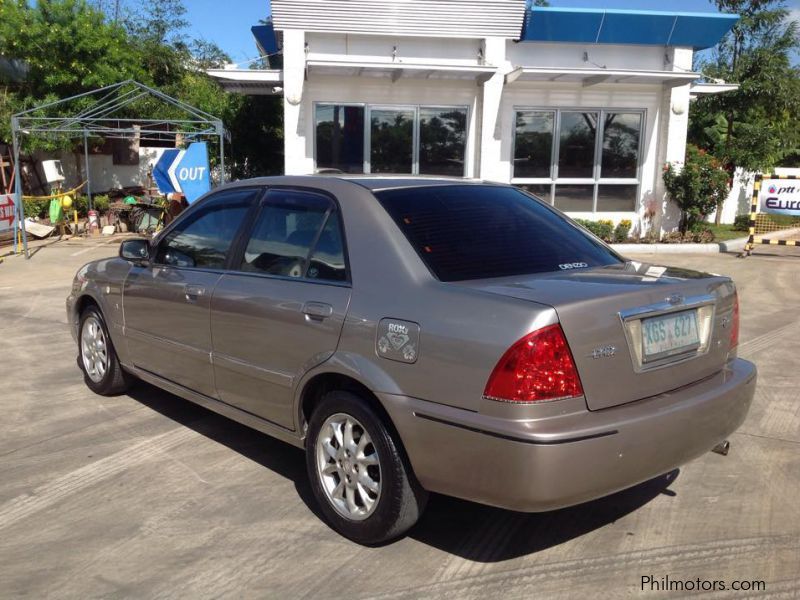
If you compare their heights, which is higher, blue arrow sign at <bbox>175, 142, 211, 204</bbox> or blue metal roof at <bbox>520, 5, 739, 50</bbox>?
blue metal roof at <bbox>520, 5, 739, 50</bbox>

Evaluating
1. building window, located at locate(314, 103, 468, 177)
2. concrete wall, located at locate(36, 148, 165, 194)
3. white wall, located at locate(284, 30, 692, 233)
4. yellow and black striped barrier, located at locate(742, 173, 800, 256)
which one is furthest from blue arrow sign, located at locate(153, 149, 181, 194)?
yellow and black striped barrier, located at locate(742, 173, 800, 256)

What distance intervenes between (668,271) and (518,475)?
1557 millimetres

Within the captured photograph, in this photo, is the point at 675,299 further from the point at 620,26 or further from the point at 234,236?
the point at 620,26

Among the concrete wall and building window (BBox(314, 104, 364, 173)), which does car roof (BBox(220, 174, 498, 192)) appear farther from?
the concrete wall

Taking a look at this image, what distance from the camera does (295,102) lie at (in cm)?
1371

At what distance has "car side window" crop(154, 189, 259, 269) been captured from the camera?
14.6 ft

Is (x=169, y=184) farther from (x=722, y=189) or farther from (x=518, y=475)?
(x=518, y=475)

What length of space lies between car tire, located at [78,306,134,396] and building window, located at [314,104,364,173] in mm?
8880

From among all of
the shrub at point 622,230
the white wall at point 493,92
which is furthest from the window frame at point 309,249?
the shrub at point 622,230

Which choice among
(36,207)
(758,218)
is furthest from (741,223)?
(36,207)

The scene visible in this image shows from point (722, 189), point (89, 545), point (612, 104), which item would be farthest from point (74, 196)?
point (89, 545)

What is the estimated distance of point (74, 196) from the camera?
18.1 meters

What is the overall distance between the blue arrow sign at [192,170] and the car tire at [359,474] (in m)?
9.33

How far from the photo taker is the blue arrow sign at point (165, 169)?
12.7 meters
